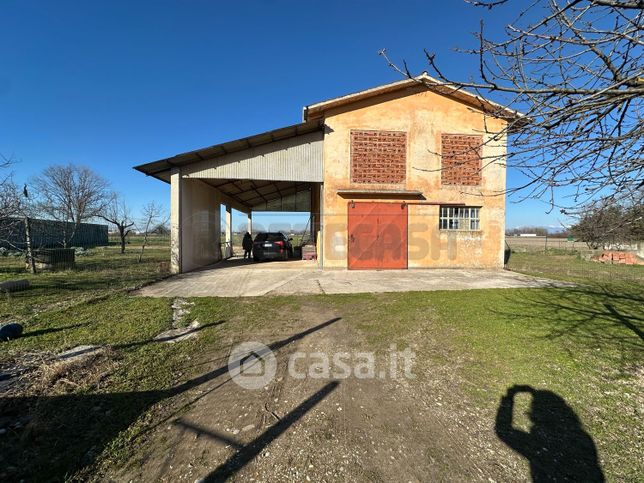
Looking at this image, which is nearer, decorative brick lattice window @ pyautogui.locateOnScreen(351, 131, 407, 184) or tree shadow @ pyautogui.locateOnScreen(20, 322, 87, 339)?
tree shadow @ pyautogui.locateOnScreen(20, 322, 87, 339)

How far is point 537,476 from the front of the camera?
1939mm

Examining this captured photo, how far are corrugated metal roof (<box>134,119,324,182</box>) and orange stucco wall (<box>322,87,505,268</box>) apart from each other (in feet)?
4.01

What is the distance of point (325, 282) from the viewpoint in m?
9.11

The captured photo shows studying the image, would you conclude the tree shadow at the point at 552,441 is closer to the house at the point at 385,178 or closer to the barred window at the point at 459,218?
the house at the point at 385,178

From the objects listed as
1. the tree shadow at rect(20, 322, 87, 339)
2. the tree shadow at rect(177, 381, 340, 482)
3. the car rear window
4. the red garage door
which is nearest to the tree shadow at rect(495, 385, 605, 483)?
the tree shadow at rect(177, 381, 340, 482)

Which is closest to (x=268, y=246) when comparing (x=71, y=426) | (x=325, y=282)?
(x=325, y=282)

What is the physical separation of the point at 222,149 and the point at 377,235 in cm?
667

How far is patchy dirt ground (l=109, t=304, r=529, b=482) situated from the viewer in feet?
6.43

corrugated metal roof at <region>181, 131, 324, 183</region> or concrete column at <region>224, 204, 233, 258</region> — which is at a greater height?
corrugated metal roof at <region>181, 131, 324, 183</region>

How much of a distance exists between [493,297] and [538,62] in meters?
5.85

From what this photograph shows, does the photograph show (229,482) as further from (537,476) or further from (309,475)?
(537,476)

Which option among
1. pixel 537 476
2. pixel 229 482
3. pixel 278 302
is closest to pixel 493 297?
pixel 278 302

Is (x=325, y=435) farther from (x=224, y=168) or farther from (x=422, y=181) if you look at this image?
(x=422, y=181)

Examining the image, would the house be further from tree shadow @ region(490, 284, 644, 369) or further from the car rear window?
tree shadow @ region(490, 284, 644, 369)
